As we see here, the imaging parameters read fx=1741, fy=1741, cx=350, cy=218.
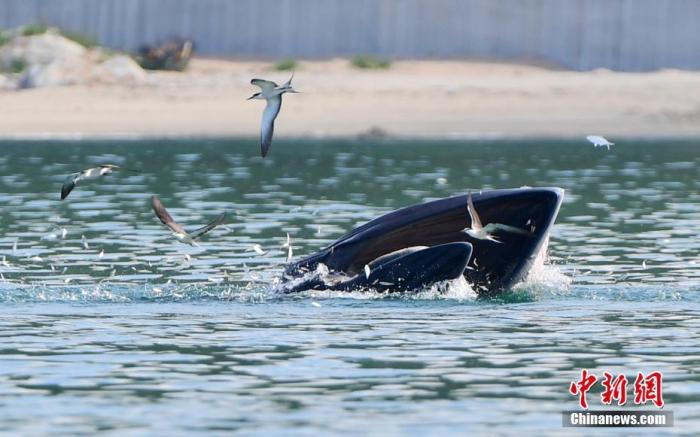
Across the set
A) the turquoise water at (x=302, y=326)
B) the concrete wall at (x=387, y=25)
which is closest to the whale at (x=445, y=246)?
the turquoise water at (x=302, y=326)

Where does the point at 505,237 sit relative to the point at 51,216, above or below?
above

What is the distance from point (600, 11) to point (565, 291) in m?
42.0

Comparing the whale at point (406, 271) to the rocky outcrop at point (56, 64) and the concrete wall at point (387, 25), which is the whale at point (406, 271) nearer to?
the rocky outcrop at point (56, 64)

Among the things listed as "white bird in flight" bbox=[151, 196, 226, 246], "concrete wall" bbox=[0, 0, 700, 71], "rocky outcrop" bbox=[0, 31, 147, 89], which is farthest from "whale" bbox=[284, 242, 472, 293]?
"concrete wall" bbox=[0, 0, 700, 71]

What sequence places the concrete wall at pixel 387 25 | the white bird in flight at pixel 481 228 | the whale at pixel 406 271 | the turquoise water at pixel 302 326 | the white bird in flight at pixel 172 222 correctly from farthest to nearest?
the concrete wall at pixel 387 25 < the whale at pixel 406 271 < the white bird in flight at pixel 172 222 < the white bird in flight at pixel 481 228 < the turquoise water at pixel 302 326

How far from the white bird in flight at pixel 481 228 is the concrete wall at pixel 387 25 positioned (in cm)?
4210

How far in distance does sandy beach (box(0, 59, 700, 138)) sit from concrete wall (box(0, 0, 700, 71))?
10.2 ft

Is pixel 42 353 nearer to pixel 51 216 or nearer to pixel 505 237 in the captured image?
pixel 505 237

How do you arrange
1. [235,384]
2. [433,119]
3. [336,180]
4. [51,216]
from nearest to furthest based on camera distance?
[235,384], [51,216], [336,180], [433,119]

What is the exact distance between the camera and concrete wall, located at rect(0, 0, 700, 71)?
195 feet

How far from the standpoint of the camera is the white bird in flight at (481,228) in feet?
55.6

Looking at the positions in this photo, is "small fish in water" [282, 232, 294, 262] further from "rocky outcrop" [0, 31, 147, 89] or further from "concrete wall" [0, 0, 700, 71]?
"concrete wall" [0, 0, 700, 71]

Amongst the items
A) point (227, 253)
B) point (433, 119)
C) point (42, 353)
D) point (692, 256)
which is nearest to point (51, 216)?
point (227, 253)

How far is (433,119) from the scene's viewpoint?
167 feet
